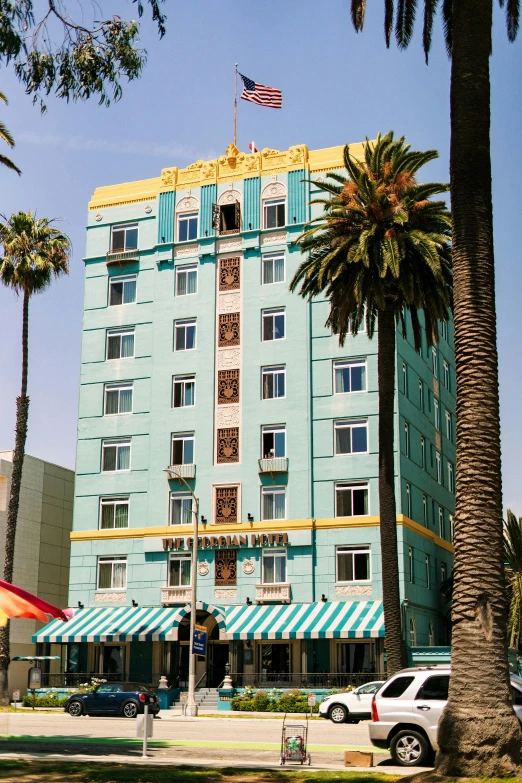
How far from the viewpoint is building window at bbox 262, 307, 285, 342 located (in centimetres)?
5362

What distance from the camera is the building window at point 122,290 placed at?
58.0 m

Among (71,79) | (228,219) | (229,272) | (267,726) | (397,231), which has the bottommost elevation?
(267,726)

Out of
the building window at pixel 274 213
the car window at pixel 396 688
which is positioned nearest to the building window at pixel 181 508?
the building window at pixel 274 213

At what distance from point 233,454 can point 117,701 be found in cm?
1676

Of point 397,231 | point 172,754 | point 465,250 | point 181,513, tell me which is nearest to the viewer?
point 465,250

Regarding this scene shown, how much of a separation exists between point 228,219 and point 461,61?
38788 millimetres

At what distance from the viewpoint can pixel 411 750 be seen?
65.7 feet

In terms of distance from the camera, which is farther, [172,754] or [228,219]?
[228,219]

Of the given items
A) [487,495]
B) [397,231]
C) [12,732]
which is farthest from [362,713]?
[487,495]

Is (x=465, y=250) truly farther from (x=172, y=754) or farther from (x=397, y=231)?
(x=397, y=231)

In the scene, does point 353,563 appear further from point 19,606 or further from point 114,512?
point 19,606

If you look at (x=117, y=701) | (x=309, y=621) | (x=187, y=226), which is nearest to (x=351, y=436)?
(x=309, y=621)

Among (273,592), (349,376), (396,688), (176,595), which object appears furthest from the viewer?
(349,376)

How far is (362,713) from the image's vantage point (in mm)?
34906
